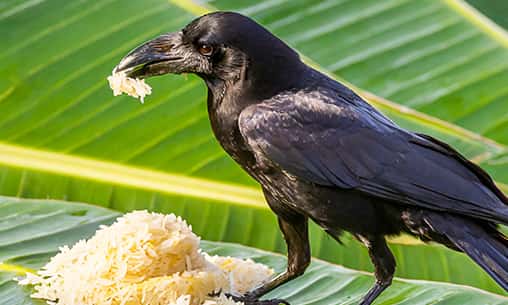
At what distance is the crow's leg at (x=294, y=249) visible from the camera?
3.50 m

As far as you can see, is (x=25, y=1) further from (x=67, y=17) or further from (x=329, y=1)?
(x=329, y=1)

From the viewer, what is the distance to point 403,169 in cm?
319

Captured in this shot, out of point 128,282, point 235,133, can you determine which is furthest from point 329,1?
point 128,282

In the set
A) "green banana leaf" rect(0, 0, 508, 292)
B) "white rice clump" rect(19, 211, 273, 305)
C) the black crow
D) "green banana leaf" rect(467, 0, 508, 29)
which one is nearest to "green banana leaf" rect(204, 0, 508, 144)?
"green banana leaf" rect(0, 0, 508, 292)

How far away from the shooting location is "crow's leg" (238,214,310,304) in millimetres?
3496

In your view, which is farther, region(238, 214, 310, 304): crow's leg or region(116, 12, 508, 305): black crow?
region(238, 214, 310, 304): crow's leg

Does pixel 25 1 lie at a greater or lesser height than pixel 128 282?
greater

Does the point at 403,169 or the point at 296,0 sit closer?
the point at 403,169

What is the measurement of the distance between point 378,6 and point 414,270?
118cm

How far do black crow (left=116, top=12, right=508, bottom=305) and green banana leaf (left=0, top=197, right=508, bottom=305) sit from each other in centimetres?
15

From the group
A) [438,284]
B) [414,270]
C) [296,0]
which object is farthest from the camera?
[296,0]

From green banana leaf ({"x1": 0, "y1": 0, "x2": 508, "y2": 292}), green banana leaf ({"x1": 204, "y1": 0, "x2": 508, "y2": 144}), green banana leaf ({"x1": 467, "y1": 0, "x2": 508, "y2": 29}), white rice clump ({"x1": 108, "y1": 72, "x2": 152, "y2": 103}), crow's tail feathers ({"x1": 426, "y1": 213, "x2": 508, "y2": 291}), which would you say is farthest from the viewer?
green banana leaf ({"x1": 467, "y1": 0, "x2": 508, "y2": 29})

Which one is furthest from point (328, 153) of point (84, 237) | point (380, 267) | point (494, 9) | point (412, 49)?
point (494, 9)

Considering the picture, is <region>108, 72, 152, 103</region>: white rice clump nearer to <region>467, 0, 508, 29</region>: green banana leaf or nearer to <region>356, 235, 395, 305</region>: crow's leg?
<region>356, 235, 395, 305</region>: crow's leg
